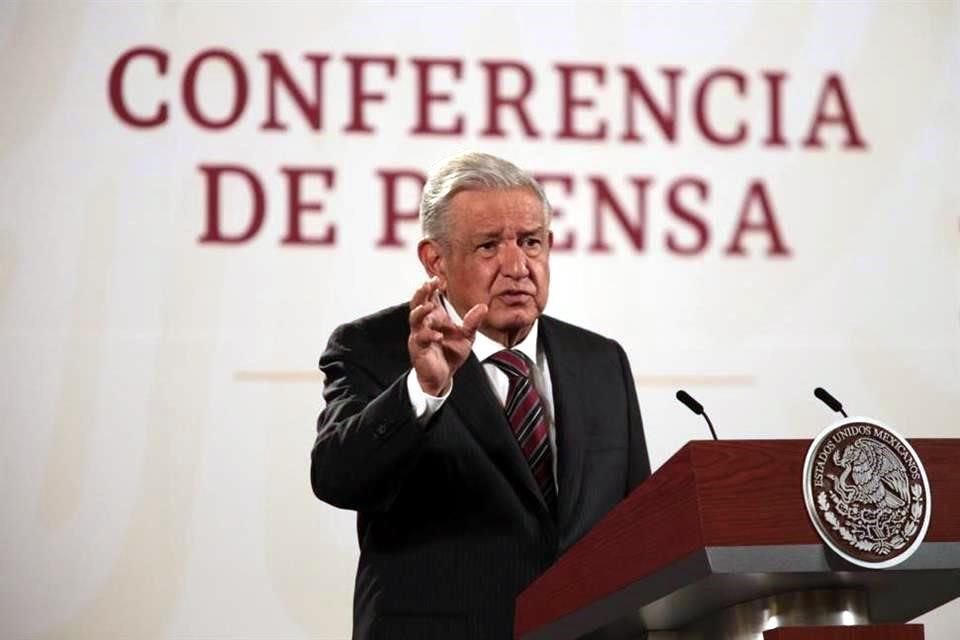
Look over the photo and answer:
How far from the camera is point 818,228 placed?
159 inches

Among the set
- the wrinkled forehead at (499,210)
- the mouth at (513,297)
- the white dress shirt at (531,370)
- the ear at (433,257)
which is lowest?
the white dress shirt at (531,370)

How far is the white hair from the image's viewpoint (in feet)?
8.70

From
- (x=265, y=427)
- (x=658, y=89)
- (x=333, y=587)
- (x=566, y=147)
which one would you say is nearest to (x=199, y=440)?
(x=265, y=427)

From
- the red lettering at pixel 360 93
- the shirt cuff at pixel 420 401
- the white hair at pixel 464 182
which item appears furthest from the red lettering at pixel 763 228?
the shirt cuff at pixel 420 401

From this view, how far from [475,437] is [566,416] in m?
0.17

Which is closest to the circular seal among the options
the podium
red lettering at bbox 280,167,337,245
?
the podium

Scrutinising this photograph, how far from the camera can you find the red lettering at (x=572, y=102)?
4.00 meters

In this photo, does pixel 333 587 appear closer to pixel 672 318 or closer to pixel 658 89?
pixel 672 318

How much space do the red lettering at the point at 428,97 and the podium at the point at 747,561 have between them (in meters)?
2.26

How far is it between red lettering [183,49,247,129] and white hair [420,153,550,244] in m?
1.31

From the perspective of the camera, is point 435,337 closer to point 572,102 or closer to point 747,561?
point 747,561

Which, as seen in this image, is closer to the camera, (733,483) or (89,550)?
(733,483)

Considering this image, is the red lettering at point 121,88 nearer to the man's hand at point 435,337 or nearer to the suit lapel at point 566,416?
the suit lapel at point 566,416

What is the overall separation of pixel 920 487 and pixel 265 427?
2375 mm
